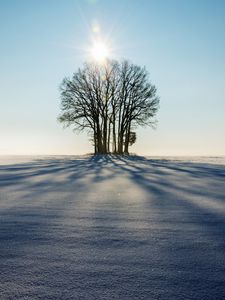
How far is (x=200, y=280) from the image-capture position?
1.50 meters

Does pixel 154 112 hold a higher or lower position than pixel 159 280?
higher

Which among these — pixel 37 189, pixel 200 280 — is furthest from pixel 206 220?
pixel 37 189

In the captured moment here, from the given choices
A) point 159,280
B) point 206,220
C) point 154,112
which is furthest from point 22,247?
point 154,112

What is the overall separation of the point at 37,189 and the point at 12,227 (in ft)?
7.89

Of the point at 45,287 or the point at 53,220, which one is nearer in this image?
the point at 45,287

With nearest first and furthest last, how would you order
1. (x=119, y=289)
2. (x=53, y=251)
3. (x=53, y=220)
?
(x=119, y=289)
(x=53, y=251)
(x=53, y=220)

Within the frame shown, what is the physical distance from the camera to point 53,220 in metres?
2.80

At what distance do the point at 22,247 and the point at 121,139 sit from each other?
2667 cm

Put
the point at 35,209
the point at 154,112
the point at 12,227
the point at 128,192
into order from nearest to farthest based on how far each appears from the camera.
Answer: the point at 12,227
the point at 35,209
the point at 128,192
the point at 154,112

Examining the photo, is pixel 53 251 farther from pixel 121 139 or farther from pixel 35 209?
pixel 121 139

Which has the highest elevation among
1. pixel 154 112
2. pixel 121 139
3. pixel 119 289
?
pixel 154 112

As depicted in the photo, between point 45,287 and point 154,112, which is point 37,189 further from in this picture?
point 154,112

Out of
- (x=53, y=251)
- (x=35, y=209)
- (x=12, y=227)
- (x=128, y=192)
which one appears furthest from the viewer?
(x=128, y=192)

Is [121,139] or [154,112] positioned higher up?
[154,112]
